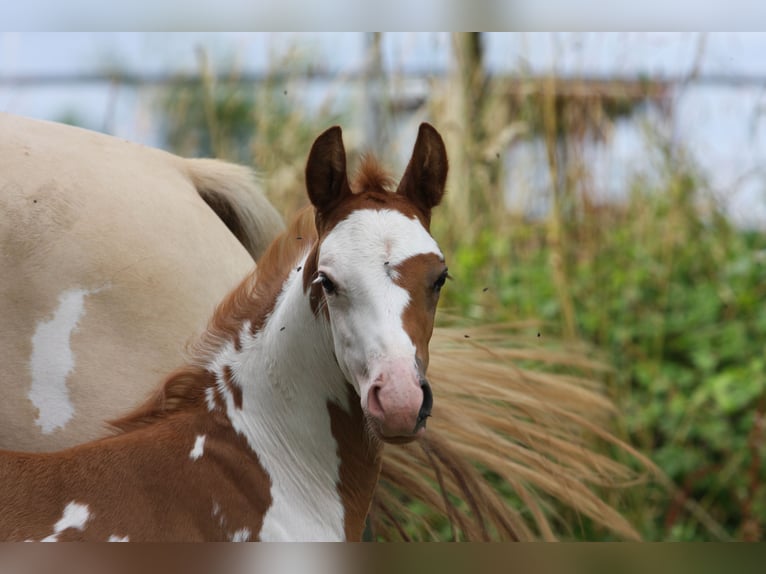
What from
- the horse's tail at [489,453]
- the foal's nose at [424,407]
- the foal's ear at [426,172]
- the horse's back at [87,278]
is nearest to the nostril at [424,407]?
the foal's nose at [424,407]

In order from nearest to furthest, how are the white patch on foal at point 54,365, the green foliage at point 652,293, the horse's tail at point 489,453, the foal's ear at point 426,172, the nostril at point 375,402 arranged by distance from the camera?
the nostril at point 375,402
the foal's ear at point 426,172
the white patch on foal at point 54,365
the horse's tail at point 489,453
the green foliage at point 652,293

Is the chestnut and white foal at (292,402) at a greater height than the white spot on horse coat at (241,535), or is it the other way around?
the chestnut and white foal at (292,402)

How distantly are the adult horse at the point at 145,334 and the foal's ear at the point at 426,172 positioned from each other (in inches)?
17.6

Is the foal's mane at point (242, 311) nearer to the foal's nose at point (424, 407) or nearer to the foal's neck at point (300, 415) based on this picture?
the foal's neck at point (300, 415)

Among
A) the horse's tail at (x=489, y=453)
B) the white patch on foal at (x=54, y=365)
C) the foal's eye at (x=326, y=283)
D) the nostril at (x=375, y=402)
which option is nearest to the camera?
the nostril at (x=375, y=402)

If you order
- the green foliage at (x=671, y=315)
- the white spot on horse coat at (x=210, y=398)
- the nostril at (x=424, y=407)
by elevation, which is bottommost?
the green foliage at (x=671, y=315)

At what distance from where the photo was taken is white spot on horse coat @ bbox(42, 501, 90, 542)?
1.25m

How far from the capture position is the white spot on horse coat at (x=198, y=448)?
1.38 meters

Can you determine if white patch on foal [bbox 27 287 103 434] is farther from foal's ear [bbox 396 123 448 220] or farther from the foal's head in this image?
foal's ear [bbox 396 123 448 220]

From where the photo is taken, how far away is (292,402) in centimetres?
144

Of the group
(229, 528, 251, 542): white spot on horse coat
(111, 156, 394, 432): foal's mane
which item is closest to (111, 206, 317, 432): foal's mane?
(111, 156, 394, 432): foal's mane

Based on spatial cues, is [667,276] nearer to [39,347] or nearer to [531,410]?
[531,410]

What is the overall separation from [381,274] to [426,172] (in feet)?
0.78

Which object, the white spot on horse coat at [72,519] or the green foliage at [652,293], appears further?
the green foliage at [652,293]
